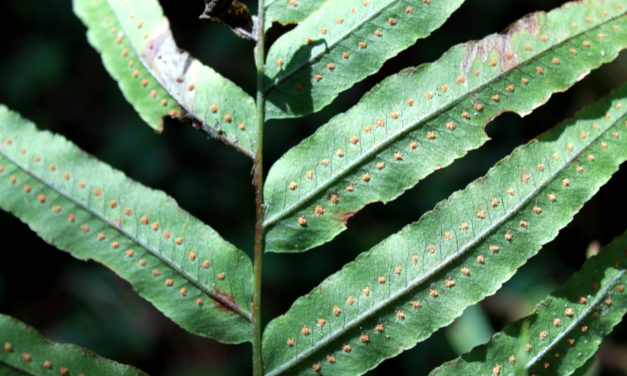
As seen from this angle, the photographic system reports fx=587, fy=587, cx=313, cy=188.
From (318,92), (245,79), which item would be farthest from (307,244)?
(245,79)

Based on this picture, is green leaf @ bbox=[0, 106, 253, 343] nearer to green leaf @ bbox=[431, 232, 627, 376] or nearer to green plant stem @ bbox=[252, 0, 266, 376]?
green plant stem @ bbox=[252, 0, 266, 376]

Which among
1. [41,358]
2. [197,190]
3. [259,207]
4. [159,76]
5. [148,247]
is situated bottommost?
[197,190]

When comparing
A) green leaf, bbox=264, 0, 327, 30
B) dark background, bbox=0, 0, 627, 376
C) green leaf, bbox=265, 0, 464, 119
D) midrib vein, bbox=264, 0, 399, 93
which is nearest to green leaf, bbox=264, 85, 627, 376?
green leaf, bbox=265, 0, 464, 119

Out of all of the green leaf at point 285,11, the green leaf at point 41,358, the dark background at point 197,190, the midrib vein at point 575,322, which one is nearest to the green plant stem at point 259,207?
the green leaf at point 285,11

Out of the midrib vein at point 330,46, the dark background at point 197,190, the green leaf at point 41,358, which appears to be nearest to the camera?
the green leaf at point 41,358

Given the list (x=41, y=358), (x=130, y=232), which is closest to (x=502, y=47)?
(x=130, y=232)

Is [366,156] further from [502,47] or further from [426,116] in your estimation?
[502,47]

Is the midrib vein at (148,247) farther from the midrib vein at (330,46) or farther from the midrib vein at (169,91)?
the midrib vein at (330,46)
